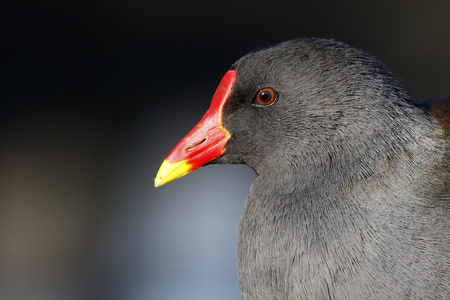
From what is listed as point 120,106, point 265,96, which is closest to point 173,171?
point 265,96

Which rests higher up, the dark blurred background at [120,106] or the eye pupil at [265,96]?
the dark blurred background at [120,106]

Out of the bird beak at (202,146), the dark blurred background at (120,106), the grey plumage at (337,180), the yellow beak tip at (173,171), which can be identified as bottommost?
the grey plumage at (337,180)

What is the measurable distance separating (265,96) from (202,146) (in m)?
0.15

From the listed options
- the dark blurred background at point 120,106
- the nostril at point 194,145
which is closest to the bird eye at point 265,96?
the nostril at point 194,145

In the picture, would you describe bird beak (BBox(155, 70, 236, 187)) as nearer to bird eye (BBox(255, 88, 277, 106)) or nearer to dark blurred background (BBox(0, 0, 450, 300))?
bird eye (BBox(255, 88, 277, 106))

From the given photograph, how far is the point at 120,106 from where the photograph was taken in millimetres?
2963

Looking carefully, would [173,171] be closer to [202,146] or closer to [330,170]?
[202,146]

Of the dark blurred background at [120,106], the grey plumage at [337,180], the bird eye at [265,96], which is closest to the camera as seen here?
the grey plumage at [337,180]

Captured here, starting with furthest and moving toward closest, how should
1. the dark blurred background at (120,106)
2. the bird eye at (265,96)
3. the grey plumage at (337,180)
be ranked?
the dark blurred background at (120,106) → the bird eye at (265,96) → the grey plumage at (337,180)

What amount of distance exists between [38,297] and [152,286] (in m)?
0.49

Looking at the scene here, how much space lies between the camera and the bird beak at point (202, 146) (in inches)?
45.1

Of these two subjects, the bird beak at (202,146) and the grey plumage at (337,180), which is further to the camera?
the bird beak at (202,146)

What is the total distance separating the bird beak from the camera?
1.15 metres

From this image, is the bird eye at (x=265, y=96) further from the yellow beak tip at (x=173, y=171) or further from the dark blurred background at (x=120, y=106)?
the dark blurred background at (x=120, y=106)
